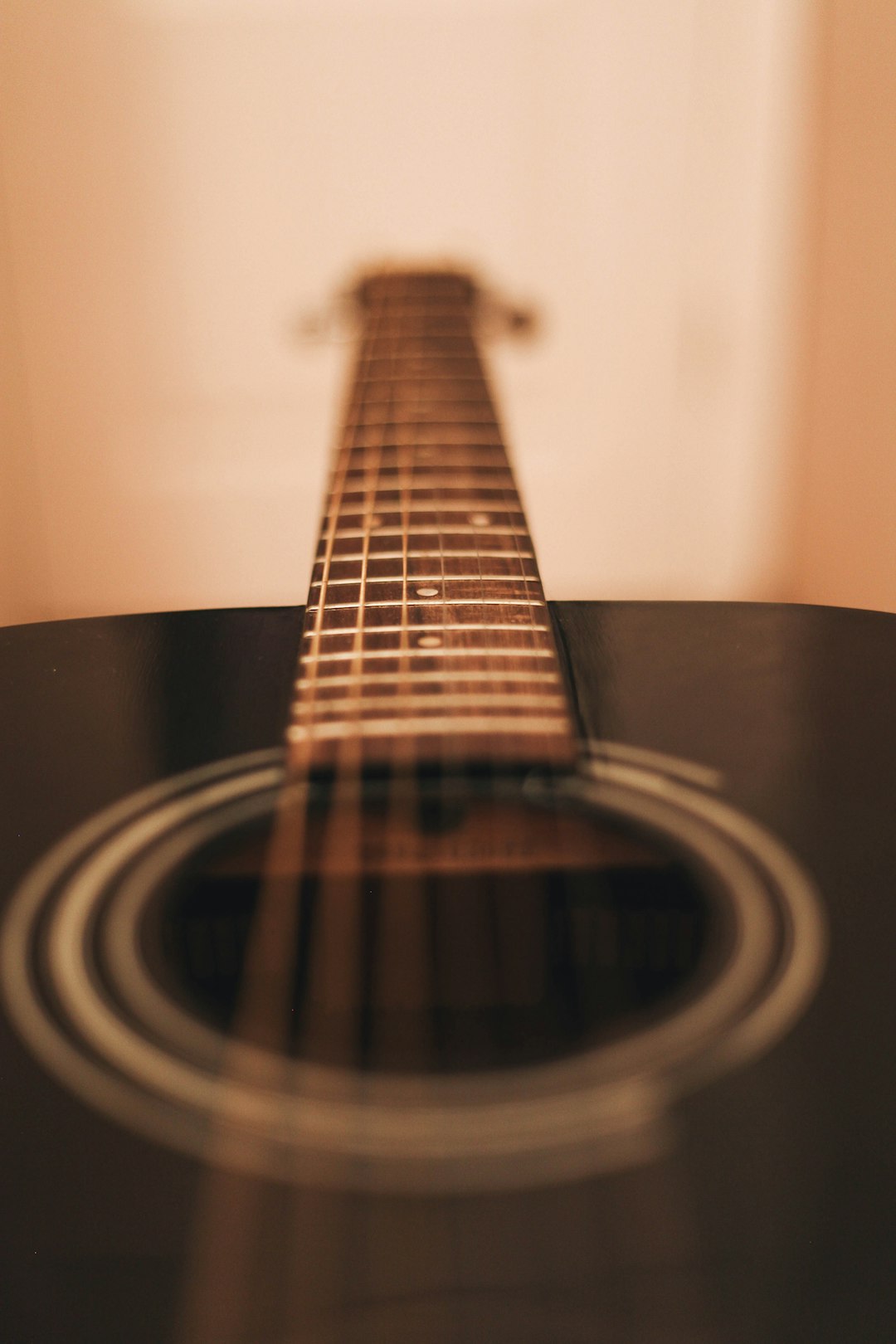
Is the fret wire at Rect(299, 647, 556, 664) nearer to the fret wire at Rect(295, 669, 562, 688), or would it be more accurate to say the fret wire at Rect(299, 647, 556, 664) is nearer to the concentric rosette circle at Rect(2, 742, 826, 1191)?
the fret wire at Rect(295, 669, 562, 688)

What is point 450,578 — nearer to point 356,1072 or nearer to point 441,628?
point 441,628

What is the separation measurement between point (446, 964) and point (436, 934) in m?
0.02

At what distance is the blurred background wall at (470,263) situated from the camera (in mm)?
1555

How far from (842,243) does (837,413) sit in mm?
247

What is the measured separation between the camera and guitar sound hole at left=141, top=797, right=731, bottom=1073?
0.30 meters

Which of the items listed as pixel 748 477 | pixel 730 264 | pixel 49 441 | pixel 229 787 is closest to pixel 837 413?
pixel 748 477

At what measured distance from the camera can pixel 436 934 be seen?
36 cm

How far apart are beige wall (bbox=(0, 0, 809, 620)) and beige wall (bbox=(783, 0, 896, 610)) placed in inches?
2.0

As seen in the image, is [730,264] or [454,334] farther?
[730,264]

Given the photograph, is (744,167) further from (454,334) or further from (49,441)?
(49,441)

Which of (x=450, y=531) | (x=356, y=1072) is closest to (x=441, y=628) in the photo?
(x=450, y=531)

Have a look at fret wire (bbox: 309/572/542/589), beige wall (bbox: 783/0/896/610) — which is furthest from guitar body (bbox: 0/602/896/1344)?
beige wall (bbox: 783/0/896/610)

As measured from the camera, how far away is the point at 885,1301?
0.68ft

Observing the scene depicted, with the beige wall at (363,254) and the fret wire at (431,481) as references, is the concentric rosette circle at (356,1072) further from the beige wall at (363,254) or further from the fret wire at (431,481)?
the beige wall at (363,254)
